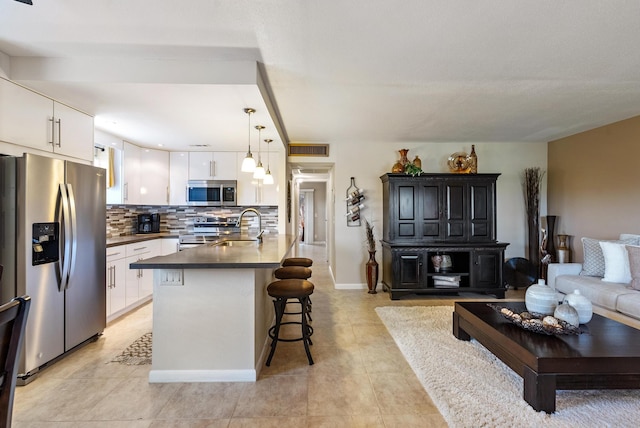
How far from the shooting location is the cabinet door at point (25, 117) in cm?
221

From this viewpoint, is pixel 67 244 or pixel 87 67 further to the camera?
pixel 67 244

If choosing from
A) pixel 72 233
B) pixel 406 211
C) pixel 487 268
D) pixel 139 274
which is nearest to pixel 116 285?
pixel 139 274

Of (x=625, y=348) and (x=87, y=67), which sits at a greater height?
(x=87, y=67)

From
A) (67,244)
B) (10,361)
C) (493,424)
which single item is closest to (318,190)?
(67,244)

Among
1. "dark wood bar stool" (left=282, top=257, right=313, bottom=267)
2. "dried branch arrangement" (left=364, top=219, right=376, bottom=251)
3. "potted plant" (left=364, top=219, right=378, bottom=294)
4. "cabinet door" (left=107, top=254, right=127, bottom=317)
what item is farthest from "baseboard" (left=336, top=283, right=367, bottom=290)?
"cabinet door" (left=107, top=254, right=127, bottom=317)

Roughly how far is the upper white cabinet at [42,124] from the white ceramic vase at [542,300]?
4060mm

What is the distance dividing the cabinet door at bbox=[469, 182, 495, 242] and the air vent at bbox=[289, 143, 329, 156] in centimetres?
226

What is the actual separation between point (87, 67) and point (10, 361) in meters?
2.23

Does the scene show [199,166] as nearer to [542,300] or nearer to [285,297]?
[285,297]

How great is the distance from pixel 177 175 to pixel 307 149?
2.09m

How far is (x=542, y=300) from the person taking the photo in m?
2.37

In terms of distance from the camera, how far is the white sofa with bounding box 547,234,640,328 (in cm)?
290

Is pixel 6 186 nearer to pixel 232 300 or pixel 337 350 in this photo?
pixel 232 300

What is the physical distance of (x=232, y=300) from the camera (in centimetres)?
224
